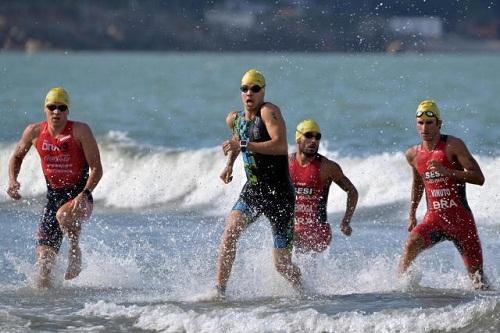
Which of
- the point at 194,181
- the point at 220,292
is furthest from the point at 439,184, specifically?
the point at 194,181

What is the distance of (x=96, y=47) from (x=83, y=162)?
11828cm

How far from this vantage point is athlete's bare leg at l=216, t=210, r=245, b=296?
10555 mm

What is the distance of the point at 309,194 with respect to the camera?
11.8 meters

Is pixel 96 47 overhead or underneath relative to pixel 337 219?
overhead

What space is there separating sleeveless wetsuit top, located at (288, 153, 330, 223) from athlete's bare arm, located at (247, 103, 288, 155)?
4.36 ft

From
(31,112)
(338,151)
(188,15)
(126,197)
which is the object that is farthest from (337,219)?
(188,15)

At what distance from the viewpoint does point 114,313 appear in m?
10.6

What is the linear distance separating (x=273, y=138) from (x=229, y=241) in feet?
3.02

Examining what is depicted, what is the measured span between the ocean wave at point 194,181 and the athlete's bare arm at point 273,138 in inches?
279

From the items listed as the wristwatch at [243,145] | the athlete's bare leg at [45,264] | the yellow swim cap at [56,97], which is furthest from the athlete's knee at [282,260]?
the yellow swim cap at [56,97]

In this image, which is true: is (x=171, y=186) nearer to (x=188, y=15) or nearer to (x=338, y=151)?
(x=338, y=151)

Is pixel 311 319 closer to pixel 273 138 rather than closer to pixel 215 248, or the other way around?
pixel 273 138

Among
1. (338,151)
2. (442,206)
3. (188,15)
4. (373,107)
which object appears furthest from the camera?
(188,15)

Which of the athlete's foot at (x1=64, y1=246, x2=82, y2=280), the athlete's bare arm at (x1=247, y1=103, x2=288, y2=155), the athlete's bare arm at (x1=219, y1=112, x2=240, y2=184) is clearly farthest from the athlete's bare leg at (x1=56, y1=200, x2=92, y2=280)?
the athlete's bare arm at (x1=247, y1=103, x2=288, y2=155)
